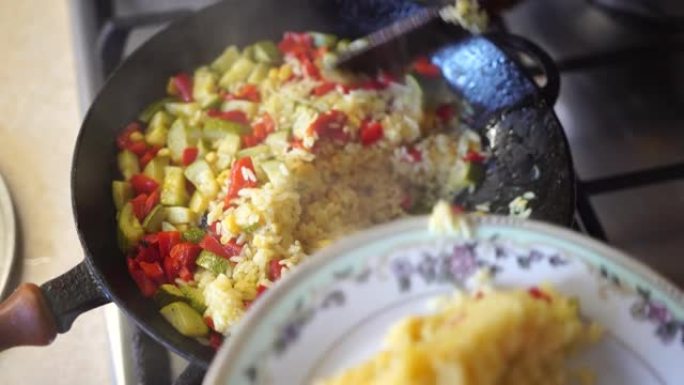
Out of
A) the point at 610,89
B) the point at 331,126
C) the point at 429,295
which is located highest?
the point at 429,295

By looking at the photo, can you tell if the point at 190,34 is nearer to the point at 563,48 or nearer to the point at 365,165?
the point at 365,165

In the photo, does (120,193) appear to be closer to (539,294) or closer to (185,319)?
(185,319)

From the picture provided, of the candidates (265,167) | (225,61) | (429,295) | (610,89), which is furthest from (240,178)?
(610,89)

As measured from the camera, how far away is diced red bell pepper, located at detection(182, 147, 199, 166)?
107cm

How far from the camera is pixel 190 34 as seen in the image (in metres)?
1.16

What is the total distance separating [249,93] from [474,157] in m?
0.31

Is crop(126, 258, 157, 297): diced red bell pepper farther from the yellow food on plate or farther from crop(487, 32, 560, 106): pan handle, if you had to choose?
crop(487, 32, 560, 106): pan handle

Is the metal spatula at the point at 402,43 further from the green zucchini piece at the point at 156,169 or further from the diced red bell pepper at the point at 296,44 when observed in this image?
the green zucchini piece at the point at 156,169

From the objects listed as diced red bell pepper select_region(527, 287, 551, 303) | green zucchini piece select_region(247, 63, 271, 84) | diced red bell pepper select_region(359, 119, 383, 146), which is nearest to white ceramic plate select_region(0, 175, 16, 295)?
green zucchini piece select_region(247, 63, 271, 84)

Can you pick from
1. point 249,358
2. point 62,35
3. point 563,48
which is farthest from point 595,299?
point 62,35

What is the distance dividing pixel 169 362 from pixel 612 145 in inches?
25.6

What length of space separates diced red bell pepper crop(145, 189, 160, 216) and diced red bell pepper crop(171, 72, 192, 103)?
16 centimetres

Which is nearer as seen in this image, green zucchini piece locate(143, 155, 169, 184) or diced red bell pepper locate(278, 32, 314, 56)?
green zucchini piece locate(143, 155, 169, 184)

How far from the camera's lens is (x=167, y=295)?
0.95 m
